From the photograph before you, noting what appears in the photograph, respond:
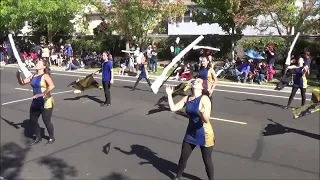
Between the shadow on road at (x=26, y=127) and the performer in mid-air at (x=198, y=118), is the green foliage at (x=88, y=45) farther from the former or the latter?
the performer in mid-air at (x=198, y=118)

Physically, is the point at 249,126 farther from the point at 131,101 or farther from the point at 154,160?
the point at 131,101

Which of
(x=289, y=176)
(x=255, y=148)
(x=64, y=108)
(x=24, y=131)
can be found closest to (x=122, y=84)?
(x=64, y=108)

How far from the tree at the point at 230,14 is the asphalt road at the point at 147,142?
→ 696 cm

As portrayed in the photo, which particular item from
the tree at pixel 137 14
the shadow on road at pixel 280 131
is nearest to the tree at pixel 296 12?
the tree at pixel 137 14

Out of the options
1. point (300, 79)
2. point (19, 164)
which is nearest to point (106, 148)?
point (19, 164)

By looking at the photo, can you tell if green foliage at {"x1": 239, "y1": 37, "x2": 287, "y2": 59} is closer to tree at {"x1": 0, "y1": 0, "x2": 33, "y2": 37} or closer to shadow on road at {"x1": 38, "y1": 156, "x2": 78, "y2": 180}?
tree at {"x1": 0, "y1": 0, "x2": 33, "y2": 37}

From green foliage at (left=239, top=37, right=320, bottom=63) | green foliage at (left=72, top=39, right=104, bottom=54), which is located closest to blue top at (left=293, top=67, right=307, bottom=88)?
green foliage at (left=239, top=37, right=320, bottom=63)

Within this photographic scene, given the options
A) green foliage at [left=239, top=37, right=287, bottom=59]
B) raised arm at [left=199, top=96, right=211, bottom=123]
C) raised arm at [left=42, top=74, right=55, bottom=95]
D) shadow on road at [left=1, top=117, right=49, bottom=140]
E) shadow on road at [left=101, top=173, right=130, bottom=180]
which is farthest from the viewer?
green foliage at [left=239, top=37, right=287, bottom=59]

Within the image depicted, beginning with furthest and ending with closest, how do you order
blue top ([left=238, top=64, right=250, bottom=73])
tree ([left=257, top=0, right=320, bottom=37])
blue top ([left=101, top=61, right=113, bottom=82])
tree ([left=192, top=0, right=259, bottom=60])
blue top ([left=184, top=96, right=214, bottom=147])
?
tree ([left=192, top=0, right=259, bottom=60]) < tree ([left=257, top=0, right=320, bottom=37]) < blue top ([left=238, top=64, right=250, bottom=73]) < blue top ([left=101, top=61, right=113, bottom=82]) < blue top ([left=184, top=96, right=214, bottom=147])

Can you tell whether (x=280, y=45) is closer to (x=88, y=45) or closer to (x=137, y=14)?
(x=137, y=14)

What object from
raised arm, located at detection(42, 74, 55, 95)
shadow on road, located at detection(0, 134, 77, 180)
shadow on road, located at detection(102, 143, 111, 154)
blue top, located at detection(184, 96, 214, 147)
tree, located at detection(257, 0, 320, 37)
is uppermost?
tree, located at detection(257, 0, 320, 37)

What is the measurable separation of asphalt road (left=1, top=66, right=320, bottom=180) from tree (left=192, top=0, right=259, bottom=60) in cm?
696

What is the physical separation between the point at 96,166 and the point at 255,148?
9.99ft

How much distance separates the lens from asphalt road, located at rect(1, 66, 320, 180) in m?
6.25
